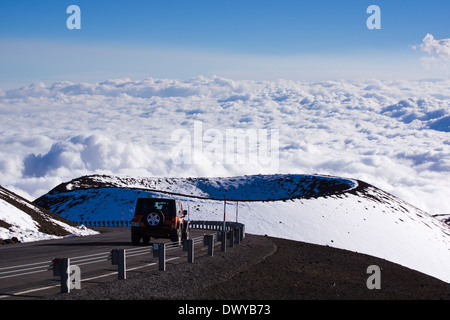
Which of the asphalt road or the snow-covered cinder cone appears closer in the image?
the asphalt road

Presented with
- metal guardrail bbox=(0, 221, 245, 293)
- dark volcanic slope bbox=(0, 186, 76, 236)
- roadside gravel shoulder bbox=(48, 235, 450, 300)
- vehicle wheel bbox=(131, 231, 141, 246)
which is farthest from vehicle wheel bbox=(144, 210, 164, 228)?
dark volcanic slope bbox=(0, 186, 76, 236)

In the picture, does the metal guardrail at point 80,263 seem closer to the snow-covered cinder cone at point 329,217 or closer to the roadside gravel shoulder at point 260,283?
the roadside gravel shoulder at point 260,283

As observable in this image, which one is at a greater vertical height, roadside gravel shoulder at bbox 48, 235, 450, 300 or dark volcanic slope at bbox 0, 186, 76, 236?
roadside gravel shoulder at bbox 48, 235, 450, 300

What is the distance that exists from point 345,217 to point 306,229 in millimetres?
10976

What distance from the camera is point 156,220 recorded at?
26016 mm

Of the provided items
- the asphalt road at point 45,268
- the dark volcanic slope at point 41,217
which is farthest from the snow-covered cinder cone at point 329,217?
the asphalt road at point 45,268

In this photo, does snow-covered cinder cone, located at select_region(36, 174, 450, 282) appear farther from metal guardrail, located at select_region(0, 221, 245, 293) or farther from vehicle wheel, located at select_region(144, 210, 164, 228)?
metal guardrail, located at select_region(0, 221, 245, 293)

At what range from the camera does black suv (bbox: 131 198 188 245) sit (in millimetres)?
26031

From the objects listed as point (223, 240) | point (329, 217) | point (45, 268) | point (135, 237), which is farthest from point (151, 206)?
point (329, 217)

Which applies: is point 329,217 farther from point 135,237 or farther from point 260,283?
point 260,283

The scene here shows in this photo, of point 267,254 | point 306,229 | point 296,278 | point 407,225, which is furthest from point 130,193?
point 296,278

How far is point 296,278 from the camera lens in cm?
1585

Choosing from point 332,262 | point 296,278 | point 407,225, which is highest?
point 296,278
